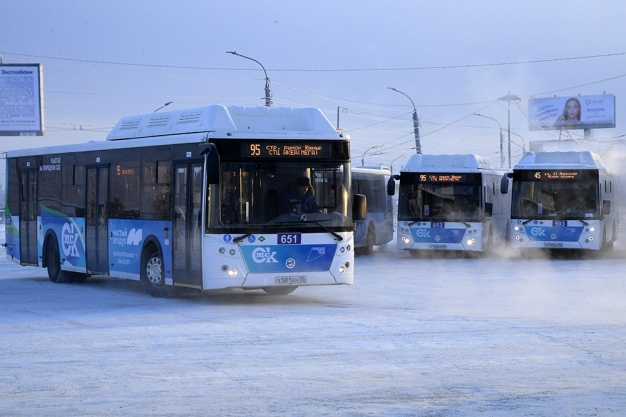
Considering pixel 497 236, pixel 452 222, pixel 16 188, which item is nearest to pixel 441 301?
pixel 16 188

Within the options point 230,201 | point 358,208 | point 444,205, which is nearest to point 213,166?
point 230,201

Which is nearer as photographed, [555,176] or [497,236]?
[555,176]

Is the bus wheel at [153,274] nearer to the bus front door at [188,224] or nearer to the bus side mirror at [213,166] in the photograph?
the bus front door at [188,224]

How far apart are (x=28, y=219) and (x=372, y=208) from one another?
13570mm

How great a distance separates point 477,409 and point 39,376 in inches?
167

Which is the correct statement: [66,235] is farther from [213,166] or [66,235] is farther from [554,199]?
[554,199]

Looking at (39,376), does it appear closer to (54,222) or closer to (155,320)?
(155,320)

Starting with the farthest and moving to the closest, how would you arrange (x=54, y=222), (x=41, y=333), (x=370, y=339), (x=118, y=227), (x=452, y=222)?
(x=452, y=222) → (x=54, y=222) → (x=118, y=227) → (x=41, y=333) → (x=370, y=339)

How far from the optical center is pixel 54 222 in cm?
2342

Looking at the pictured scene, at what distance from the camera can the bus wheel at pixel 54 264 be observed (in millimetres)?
23312

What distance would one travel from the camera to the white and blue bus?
17.5 metres

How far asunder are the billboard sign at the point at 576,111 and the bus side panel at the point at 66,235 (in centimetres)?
8904

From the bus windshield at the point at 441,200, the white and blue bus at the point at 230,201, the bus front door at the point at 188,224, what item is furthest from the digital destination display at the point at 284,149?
the bus windshield at the point at 441,200

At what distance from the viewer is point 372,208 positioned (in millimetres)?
35719
